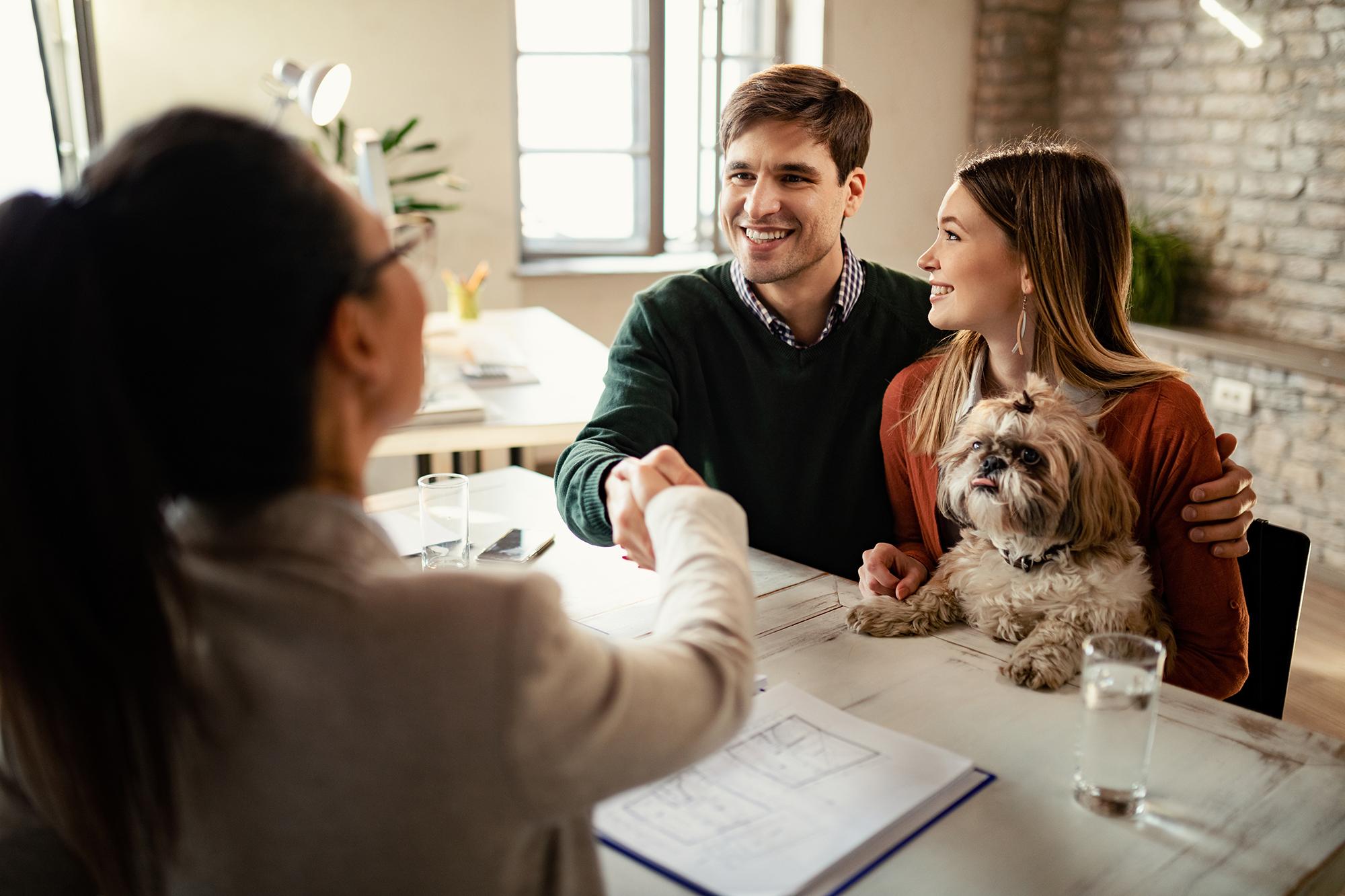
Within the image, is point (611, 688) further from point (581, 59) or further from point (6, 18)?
point (581, 59)

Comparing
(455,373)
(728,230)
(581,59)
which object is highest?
(581,59)

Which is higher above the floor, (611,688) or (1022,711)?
(611,688)

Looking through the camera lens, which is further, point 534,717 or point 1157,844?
point 1157,844

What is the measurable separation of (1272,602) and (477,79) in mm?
3956

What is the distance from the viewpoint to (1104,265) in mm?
1577

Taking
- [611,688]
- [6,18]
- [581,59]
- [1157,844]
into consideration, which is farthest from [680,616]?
A: [581,59]

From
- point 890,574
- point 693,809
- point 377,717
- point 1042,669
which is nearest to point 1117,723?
point 1042,669

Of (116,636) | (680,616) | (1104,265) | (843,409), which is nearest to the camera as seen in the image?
(116,636)

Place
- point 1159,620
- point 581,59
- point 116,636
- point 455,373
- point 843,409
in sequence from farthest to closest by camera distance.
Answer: point 581,59
point 455,373
point 843,409
point 1159,620
point 116,636

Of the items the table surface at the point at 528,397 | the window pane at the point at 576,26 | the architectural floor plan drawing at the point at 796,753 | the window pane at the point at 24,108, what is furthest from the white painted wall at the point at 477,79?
the architectural floor plan drawing at the point at 796,753

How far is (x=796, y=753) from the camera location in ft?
3.50

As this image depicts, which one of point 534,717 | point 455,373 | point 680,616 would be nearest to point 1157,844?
point 680,616

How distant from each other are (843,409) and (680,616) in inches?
45.6

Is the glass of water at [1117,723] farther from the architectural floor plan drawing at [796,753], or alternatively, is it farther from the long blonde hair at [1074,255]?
the long blonde hair at [1074,255]
